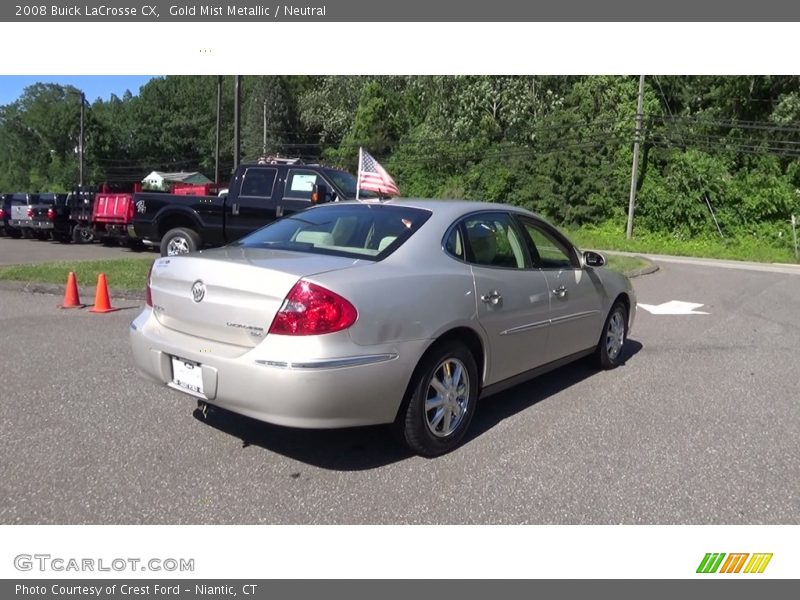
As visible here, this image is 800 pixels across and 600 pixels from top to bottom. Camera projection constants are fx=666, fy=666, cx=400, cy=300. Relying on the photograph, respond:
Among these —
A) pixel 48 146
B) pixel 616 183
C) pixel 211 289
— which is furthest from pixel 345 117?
pixel 48 146

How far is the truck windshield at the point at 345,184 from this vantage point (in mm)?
11438

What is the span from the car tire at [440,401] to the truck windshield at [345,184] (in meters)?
7.50

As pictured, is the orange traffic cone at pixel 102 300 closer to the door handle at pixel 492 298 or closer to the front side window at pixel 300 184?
the front side window at pixel 300 184

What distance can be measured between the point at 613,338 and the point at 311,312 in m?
3.80

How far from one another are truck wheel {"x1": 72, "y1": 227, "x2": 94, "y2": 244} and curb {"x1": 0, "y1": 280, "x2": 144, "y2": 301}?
11.1 m

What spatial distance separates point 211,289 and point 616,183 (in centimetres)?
3417

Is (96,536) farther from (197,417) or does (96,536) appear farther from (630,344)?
(630,344)

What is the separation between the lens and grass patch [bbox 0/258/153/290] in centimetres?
1033

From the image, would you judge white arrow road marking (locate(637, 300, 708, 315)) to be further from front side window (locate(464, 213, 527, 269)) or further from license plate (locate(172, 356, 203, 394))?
license plate (locate(172, 356, 203, 394))

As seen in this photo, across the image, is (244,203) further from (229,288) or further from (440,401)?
(440,401)

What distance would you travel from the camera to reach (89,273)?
36.8ft

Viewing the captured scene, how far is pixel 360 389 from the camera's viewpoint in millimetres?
3527

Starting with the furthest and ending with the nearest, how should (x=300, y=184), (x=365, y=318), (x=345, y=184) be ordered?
(x=300, y=184) < (x=345, y=184) < (x=365, y=318)

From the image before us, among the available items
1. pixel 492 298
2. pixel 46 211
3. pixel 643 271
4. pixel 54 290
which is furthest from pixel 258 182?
pixel 46 211
